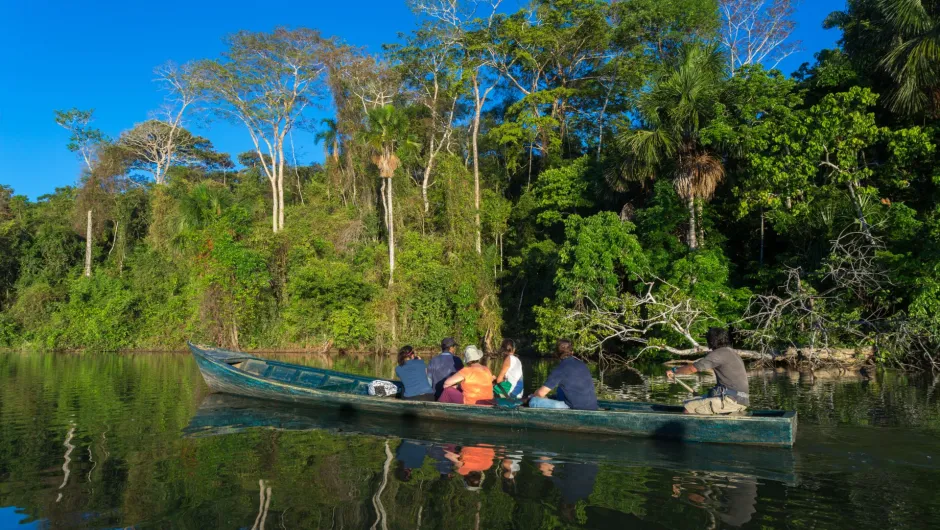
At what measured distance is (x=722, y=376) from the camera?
846 cm

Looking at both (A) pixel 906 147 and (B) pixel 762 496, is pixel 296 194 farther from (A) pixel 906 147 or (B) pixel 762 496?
(B) pixel 762 496

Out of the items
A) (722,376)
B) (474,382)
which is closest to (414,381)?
(474,382)

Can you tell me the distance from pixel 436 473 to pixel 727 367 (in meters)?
3.93

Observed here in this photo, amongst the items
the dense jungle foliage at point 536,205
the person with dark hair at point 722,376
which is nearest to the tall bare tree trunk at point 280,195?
the dense jungle foliage at point 536,205

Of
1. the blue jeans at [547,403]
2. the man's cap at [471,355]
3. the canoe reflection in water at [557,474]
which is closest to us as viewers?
the canoe reflection in water at [557,474]

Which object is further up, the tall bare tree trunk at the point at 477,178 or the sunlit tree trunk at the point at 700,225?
the tall bare tree trunk at the point at 477,178

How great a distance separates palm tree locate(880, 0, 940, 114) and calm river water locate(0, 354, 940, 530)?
1009cm

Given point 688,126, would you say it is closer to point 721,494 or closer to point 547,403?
point 547,403

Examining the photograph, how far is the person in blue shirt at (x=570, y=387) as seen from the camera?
358 inches

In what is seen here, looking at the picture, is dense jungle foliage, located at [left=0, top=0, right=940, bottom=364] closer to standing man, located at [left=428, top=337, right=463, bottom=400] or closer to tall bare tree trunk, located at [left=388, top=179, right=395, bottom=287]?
tall bare tree trunk, located at [left=388, top=179, right=395, bottom=287]

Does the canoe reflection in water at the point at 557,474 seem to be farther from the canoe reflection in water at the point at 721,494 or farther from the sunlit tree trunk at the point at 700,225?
the sunlit tree trunk at the point at 700,225

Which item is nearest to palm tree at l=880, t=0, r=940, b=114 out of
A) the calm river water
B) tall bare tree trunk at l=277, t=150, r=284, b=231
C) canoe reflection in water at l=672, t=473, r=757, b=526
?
the calm river water

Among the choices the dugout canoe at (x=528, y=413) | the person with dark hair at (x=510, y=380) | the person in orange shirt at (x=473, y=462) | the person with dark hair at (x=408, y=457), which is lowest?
the person with dark hair at (x=408, y=457)

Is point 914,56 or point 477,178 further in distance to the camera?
point 477,178
